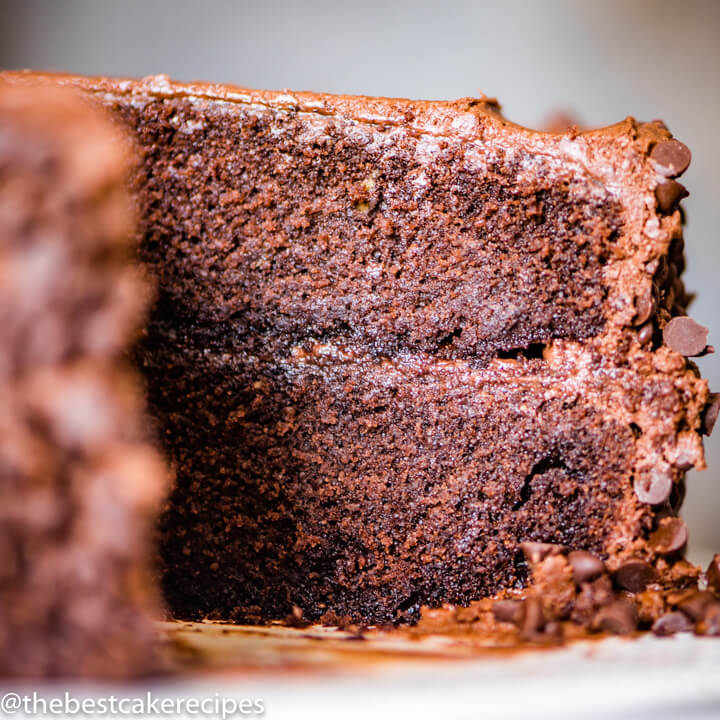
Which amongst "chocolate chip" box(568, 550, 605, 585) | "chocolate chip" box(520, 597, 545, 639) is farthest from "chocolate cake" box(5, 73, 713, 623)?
"chocolate chip" box(520, 597, 545, 639)

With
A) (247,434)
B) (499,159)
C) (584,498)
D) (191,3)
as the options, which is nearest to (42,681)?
(247,434)

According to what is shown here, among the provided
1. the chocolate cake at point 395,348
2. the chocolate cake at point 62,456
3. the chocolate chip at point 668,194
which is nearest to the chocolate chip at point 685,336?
the chocolate cake at point 395,348

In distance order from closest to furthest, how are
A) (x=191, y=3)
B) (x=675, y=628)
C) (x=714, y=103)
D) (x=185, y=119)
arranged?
(x=675, y=628)
(x=185, y=119)
(x=191, y=3)
(x=714, y=103)

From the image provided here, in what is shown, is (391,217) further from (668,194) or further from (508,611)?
(508,611)

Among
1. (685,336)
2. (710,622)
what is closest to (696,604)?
(710,622)

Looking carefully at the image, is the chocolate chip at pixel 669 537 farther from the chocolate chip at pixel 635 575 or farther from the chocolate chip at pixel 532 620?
the chocolate chip at pixel 532 620

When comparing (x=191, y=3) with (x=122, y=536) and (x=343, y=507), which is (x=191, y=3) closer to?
(x=343, y=507)
